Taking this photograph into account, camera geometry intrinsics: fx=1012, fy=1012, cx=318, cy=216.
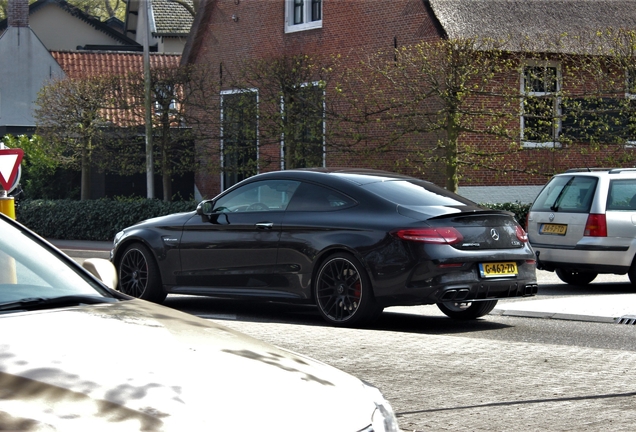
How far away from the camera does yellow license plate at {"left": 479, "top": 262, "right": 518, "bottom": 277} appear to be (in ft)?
31.4

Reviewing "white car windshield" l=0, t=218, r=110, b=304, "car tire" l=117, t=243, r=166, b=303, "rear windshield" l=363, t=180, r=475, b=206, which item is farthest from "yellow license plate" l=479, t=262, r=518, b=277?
"white car windshield" l=0, t=218, r=110, b=304

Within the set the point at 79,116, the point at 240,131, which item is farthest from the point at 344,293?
the point at 79,116

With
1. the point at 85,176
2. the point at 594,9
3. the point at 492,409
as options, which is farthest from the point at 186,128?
the point at 492,409

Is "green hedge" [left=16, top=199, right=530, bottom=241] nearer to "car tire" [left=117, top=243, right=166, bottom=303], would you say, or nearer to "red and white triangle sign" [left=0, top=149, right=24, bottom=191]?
"red and white triangle sign" [left=0, top=149, right=24, bottom=191]

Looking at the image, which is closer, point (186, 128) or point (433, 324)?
point (433, 324)

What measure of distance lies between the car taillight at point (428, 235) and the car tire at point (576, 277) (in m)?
6.00

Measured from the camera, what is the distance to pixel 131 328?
3.25 m

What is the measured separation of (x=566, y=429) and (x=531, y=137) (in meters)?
19.2

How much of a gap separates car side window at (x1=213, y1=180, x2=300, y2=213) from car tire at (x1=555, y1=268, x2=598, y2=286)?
5.89 meters

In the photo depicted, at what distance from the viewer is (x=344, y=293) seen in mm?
9734

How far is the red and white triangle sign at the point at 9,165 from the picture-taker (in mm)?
12945

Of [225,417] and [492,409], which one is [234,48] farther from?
[225,417]

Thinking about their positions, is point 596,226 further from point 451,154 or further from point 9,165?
point 451,154

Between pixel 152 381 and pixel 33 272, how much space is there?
4.07ft
